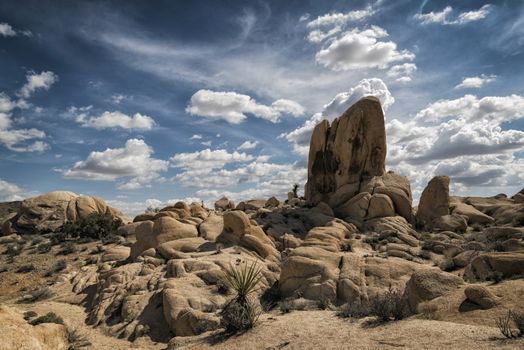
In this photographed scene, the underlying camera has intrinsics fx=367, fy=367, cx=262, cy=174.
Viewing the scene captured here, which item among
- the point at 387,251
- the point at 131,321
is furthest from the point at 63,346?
the point at 387,251

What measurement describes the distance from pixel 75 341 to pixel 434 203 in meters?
37.4

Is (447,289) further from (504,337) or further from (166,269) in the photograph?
(166,269)

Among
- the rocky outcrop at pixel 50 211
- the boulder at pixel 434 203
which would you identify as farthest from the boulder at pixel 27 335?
the boulder at pixel 434 203

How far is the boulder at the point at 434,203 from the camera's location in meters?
40.1

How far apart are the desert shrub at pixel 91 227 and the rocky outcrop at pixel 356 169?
24.4 metres

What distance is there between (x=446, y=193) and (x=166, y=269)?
32288 millimetres

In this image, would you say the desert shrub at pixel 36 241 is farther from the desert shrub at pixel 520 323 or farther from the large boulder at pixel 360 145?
the desert shrub at pixel 520 323

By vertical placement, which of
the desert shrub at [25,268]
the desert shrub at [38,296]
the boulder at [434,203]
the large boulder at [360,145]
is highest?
the large boulder at [360,145]

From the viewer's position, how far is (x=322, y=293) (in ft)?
56.1

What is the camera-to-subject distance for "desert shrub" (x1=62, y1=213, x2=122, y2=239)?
38.8 meters

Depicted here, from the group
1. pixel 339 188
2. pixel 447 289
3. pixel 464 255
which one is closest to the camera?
pixel 447 289

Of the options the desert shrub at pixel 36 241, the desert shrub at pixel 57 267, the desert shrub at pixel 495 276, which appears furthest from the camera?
the desert shrub at pixel 36 241

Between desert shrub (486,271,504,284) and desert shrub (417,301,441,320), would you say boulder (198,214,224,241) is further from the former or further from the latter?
desert shrub (486,271,504,284)

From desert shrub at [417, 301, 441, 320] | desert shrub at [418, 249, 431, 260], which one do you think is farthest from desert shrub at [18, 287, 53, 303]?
desert shrub at [418, 249, 431, 260]
